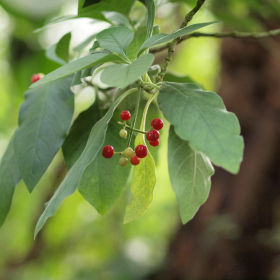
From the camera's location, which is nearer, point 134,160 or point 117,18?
point 134,160

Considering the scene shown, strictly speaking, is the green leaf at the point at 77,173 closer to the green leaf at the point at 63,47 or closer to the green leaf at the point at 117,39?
the green leaf at the point at 117,39

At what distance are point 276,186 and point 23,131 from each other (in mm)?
1979

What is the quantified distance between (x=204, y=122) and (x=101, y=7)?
46 centimetres

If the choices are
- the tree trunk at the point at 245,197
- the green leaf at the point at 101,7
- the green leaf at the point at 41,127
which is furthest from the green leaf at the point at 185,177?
the tree trunk at the point at 245,197

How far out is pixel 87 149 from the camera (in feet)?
1.89

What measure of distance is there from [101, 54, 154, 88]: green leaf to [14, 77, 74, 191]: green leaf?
0.31m

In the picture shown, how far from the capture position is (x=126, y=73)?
17.6 inches

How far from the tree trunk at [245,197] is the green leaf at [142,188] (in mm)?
1685

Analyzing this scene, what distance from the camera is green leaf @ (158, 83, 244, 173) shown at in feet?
1.56

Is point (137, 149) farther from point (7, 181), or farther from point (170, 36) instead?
point (7, 181)

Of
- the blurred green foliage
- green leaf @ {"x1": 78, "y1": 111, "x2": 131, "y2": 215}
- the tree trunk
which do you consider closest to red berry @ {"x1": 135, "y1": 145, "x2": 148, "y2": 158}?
green leaf @ {"x1": 78, "y1": 111, "x2": 131, "y2": 215}

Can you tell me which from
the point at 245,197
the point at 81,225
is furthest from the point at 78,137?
the point at 81,225

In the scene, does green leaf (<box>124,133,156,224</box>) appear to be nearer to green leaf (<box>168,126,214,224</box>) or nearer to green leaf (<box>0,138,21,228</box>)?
green leaf (<box>168,126,214,224</box>)

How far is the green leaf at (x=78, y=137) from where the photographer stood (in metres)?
0.79
